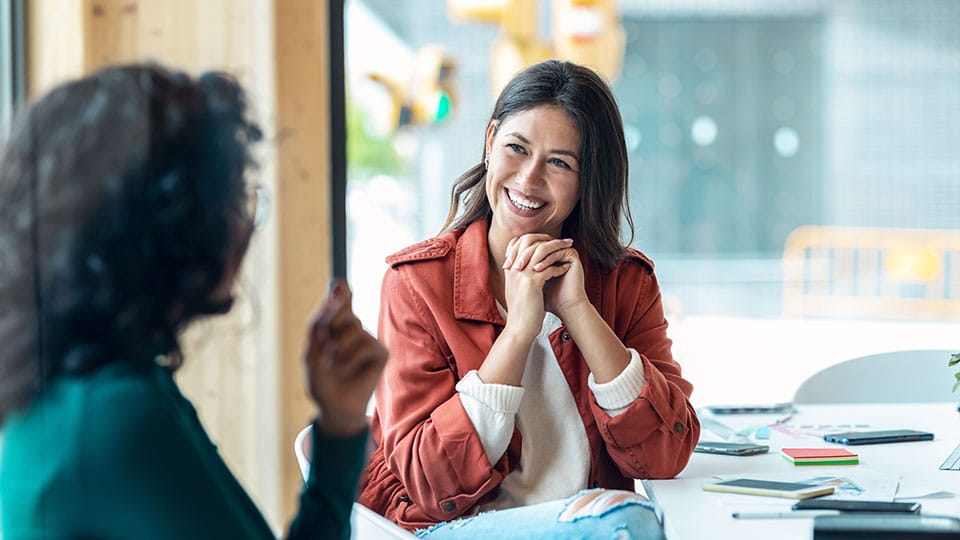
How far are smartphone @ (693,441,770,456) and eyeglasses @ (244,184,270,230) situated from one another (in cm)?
95

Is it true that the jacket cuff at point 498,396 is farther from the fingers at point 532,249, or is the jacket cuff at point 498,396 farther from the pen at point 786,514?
the pen at point 786,514

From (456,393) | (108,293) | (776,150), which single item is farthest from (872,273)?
(108,293)

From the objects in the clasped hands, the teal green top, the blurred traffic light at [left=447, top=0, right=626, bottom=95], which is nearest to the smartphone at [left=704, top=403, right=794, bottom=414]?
the clasped hands

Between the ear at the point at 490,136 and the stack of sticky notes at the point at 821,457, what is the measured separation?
65 centimetres

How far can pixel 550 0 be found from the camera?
7.66 m

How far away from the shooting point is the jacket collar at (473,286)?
1.68 metres

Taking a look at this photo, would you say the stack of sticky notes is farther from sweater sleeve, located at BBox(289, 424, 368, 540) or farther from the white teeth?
sweater sleeve, located at BBox(289, 424, 368, 540)

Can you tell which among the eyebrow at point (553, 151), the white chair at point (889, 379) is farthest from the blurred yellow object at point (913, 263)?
the eyebrow at point (553, 151)

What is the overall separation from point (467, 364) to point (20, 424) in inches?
37.1

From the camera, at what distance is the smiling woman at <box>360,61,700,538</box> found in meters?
1.54

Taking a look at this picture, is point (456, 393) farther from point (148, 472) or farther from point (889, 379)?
point (889, 379)

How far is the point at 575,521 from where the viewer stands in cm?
138

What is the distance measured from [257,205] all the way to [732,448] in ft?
3.46

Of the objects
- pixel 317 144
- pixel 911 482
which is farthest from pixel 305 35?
pixel 911 482
